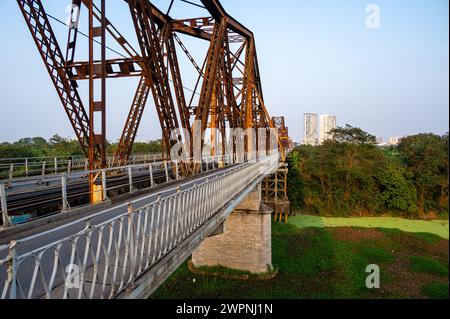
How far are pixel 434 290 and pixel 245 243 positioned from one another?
359 inches

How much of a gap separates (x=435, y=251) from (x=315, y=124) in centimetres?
6875

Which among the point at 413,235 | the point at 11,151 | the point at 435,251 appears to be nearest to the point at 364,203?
the point at 413,235

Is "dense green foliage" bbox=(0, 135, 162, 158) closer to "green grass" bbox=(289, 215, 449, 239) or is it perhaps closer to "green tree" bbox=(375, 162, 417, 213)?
"green grass" bbox=(289, 215, 449, 239)

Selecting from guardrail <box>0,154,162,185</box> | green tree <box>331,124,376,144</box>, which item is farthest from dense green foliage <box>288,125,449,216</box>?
guardrail <box>0,154,162,185</box>

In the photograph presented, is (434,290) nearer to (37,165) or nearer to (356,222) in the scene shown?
(356,222)

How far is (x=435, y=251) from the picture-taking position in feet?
55.0

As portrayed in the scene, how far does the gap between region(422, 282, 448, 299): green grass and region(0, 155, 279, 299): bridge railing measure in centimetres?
1212

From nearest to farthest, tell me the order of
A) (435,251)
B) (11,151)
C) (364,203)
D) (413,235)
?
(435,251), (413,235), (11,151), (364,203)

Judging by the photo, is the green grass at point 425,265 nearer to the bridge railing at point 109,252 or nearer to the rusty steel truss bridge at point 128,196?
the rusty steel truss bridge at point 128,196

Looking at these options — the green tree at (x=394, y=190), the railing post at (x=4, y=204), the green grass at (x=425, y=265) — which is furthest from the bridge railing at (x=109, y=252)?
the green grass at (x=425, y=265)

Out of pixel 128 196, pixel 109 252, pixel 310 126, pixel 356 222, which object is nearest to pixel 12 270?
pixel 109 252

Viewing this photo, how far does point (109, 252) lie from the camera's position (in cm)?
284

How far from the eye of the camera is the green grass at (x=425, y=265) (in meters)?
15.2

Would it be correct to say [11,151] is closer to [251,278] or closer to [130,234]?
[251,278]
